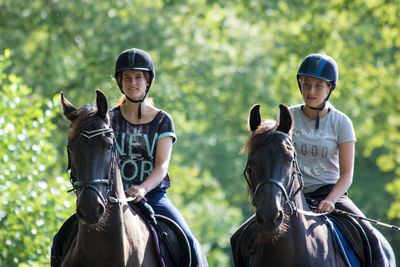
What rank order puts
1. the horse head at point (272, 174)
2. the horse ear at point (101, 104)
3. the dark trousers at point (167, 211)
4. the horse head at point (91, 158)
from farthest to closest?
the dark trousers at point (167, 211) → the horse ear at point (101, 104) → the horse head at point (272, 174) → the horse head at point (91, 158)

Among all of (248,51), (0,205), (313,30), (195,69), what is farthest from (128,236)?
(248,51)

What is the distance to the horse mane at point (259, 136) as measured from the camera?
617 cm

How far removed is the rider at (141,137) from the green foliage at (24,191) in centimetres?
401

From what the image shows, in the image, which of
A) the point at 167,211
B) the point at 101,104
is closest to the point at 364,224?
the point at 167,211

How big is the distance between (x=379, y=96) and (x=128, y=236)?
1905 centimetres

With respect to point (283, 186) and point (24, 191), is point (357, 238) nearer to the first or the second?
point (283, 186)

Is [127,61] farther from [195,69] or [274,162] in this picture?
[195,69]

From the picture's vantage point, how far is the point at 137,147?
7051 millimetres

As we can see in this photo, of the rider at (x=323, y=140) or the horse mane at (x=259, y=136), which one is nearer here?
the horse mane at (x=259, y=136)

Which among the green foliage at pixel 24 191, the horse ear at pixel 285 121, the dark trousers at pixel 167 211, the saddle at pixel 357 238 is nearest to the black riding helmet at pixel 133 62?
the dark trousers at pixel 167 211

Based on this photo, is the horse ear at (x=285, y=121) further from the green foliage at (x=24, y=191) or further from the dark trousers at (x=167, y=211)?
the green foliage at (x=24, y=191)

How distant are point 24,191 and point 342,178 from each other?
5.62 m

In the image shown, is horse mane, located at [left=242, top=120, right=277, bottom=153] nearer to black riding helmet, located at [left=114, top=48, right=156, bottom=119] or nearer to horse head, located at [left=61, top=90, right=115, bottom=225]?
horse head, located at [left=61, top=90, right=115, bottom=225]

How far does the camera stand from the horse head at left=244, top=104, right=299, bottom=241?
588cm
